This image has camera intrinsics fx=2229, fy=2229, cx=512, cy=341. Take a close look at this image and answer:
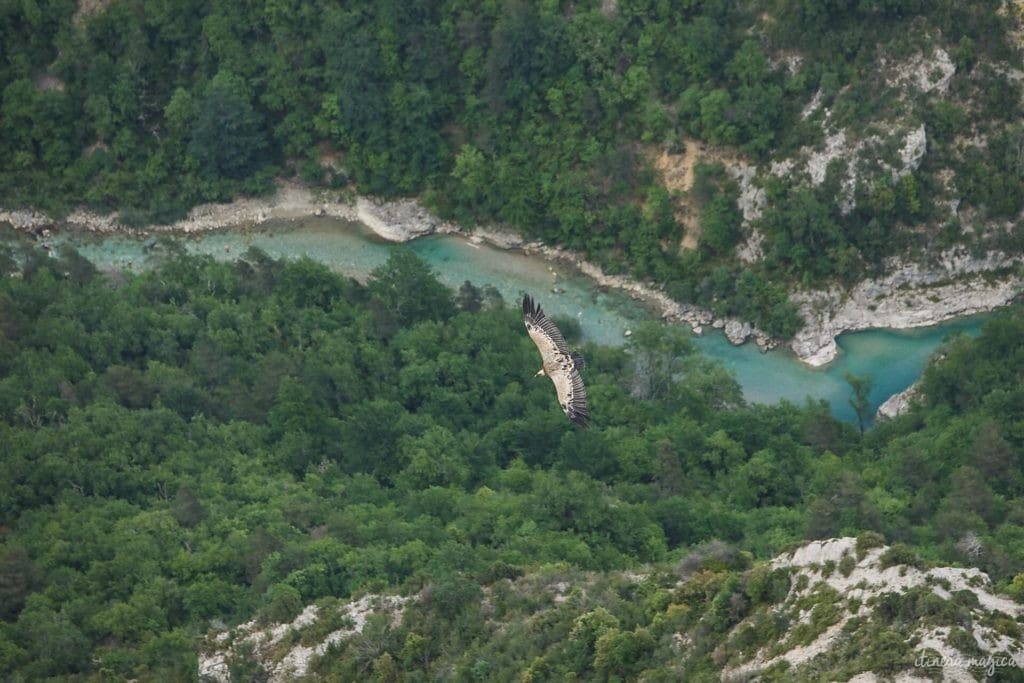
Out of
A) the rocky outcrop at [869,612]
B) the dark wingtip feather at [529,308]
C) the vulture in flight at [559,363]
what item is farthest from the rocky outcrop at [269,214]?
the rocky outcrop at [869,612]

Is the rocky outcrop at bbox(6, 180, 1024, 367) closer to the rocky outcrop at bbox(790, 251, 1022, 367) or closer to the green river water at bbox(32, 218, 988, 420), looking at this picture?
the rocky outcrop at bbox(790, 251, 1022, 367)

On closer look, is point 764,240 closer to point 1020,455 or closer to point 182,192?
point 1020,455

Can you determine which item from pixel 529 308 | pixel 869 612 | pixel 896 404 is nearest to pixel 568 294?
pixel 896 404

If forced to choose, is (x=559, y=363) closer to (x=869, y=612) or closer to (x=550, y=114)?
(x=869, y=612)

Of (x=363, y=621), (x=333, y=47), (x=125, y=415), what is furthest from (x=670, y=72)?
(x=363, y=621)

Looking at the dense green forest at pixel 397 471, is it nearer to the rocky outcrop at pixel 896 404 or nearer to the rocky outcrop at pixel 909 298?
the rocky outcrop at pixel 896 404

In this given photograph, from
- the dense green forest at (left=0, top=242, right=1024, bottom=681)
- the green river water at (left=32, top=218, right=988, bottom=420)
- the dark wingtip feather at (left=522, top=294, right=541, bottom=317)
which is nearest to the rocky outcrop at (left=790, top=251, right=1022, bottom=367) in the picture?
the green river water at (left=32, top=218, right=988, bottom=420)

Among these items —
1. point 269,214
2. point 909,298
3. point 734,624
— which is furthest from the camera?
point 269,214
